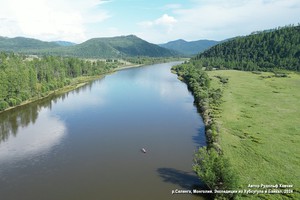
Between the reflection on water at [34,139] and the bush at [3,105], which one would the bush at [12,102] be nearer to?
the bush at [3,105]

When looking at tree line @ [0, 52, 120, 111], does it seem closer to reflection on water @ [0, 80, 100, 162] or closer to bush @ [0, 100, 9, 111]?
bush @ [0, 100, 9, 111]

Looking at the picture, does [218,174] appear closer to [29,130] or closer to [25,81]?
[29,130]

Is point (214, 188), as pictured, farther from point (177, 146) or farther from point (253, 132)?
point (253, 132)

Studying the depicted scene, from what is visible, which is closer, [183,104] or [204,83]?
[183,104]

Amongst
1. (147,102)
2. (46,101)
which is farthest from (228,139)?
(46,101)

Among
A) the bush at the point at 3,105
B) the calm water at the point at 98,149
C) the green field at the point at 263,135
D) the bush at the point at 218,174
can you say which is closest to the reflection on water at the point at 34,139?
the calm water at the point at 98,149

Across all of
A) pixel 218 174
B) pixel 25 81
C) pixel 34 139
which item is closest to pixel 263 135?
pixel 218 174

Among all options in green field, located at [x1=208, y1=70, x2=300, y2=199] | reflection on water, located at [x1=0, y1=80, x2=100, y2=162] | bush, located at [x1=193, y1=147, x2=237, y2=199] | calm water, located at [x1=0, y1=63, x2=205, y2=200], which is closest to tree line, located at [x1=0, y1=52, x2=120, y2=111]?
reflection on water, located at [x1=0, y1=80, x2=100, y2=162]
